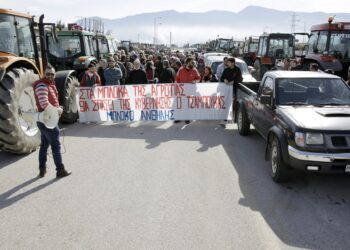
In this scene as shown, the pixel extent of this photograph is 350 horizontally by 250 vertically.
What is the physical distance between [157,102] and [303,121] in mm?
5460

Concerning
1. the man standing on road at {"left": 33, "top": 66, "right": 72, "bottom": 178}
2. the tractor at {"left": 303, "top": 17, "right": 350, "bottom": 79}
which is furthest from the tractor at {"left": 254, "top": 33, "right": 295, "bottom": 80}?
the man standing on road at {"left": 33, "top": 66, "right": 72, "bottom": 178}

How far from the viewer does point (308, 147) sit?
5.20 m

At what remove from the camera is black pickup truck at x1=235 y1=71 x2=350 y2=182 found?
203 inches

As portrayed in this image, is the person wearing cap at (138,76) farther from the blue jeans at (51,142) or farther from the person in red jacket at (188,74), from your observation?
the blue jeans at (51,142)

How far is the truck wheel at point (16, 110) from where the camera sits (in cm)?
632

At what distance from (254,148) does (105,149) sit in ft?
10.6

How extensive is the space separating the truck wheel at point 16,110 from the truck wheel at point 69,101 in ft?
6.90

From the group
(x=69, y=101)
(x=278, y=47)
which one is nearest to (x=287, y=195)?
(x=69, y=101)

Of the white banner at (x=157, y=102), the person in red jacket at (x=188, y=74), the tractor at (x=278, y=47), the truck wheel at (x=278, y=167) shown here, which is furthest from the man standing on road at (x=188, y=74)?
the tractor at (x=278, y=47)

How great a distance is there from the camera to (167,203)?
16.5 feet

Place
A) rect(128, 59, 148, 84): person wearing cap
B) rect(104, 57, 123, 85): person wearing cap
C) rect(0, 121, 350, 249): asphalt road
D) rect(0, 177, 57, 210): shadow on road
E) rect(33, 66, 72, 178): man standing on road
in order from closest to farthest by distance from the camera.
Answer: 1. rect(0, 121, 350, 249): asphalt road
2. rect(0, 177, 57, 210): shadow on road
3. rect(33, 66, 72, 178): man standing on road
4. rect(104, 57, 123, 85): person wearing cap
5. rect(128, 59, 148, 84): person wearing cap

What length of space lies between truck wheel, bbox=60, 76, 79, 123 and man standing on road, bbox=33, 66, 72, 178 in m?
3.35

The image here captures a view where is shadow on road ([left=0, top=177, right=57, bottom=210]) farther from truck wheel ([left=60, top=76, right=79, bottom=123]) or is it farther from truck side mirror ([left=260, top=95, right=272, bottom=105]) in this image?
truck side mirror ([left=260, top=95, right=272, bottom=105])

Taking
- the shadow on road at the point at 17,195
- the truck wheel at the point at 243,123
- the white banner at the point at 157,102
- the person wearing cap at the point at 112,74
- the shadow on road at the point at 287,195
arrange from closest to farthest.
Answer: the shadow on road at the point at 287,195 → the shadow on road at the point at 17,195 → the truck wheel at the point at 243,123 → the white banner at the point at 157,102 → the person wearing cap at the point at 112,74
